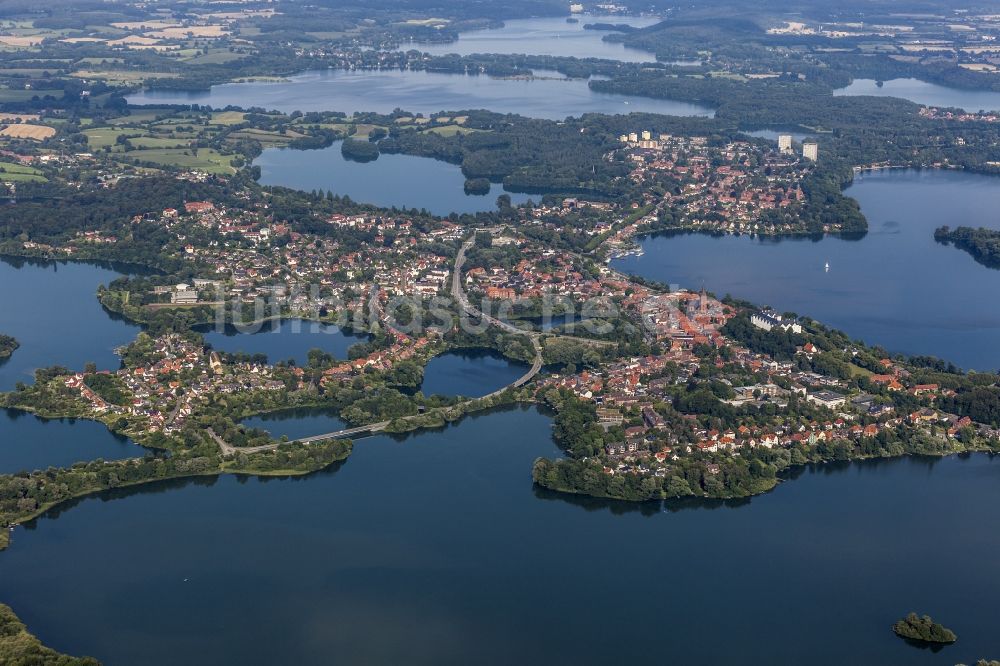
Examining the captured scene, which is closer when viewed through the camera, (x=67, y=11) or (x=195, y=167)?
(x=195, y=167)

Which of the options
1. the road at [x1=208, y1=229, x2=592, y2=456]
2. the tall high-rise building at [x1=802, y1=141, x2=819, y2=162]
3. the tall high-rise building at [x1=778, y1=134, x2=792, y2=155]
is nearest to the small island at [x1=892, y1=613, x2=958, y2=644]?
the road at [x1=208, y1=229, x2=592, y2=456]

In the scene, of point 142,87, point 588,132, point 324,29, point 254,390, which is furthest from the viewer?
point 324,29

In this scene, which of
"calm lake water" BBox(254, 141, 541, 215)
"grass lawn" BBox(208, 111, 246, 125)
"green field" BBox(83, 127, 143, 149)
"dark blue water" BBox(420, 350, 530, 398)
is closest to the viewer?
"dark blue water" BBox(420, 350, 530, 398)

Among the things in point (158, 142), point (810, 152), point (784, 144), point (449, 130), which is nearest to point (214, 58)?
point (158, 142)

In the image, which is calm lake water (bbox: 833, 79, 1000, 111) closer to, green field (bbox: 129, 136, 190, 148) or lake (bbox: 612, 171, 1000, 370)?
lake (bbox: 612, 171, 1000, 370)

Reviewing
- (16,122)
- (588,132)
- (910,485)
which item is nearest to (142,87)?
(16,122)

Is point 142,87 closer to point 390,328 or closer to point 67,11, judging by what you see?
point 67,11

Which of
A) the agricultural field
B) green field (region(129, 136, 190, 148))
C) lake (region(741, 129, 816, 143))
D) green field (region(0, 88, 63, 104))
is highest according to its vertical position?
green field (region(0, 88, 63, 104))
